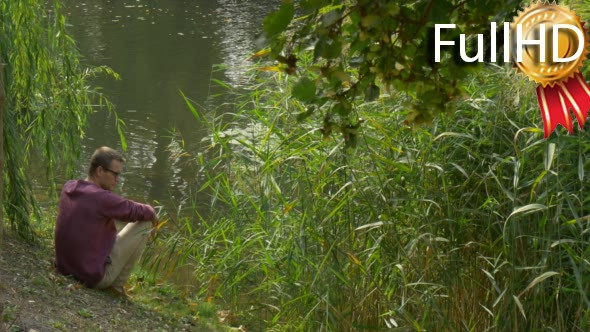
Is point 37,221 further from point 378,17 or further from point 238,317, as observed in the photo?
point 378,17

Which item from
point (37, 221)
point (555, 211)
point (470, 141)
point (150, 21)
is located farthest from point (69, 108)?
point (150, 21)

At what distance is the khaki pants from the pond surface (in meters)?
2.45

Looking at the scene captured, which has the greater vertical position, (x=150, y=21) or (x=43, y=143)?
(x=43, y=143)

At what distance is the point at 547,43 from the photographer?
4109 mm

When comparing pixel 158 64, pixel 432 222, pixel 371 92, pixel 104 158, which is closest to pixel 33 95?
pixel 104 158

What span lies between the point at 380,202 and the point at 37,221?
299 cm

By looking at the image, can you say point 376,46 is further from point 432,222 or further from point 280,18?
point 432,222

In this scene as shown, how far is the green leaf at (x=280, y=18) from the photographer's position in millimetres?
2641

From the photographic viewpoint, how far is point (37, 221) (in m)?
7.73

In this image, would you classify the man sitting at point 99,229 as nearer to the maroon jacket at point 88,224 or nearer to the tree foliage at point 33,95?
the maroon jacket at point 88,224

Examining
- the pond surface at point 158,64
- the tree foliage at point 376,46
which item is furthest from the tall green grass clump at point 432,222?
the pond surface at point 158,64

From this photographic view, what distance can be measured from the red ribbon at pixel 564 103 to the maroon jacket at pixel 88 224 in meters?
2.52

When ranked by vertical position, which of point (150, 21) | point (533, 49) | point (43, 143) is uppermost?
point (533, 49)

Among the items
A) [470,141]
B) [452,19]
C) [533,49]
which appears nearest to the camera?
[452,19]
